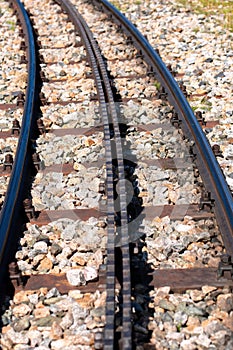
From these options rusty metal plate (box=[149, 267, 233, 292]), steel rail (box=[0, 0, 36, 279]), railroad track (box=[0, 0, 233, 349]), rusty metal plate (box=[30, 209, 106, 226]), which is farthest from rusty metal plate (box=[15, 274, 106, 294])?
rusty metal plate (box=[30, 209, 106, 226])

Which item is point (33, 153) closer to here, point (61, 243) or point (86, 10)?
point (61, 243)

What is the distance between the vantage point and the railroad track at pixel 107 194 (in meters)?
3.70

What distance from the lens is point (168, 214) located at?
448 centimetres

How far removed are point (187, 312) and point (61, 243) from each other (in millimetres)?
1205

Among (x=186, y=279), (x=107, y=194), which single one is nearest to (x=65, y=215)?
(x=107, y=194)

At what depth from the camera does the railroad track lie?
3.70 meters

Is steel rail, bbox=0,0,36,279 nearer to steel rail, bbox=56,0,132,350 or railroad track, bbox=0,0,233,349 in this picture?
railroad track, bbox=0,0,233,349

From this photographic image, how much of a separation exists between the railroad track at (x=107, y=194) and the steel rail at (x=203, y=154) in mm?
11

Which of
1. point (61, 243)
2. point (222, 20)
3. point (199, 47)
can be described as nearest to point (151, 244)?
point (61, 243)

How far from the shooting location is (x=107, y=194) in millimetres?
4254

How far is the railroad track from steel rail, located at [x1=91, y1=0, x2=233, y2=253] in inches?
0.4

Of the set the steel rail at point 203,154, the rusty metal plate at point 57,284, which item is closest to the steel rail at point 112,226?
the rusty metal plate at point 57,284

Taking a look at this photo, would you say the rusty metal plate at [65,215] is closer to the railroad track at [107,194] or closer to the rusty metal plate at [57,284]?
the railroad track at [107,194]

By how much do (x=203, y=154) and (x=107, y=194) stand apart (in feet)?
4.03
